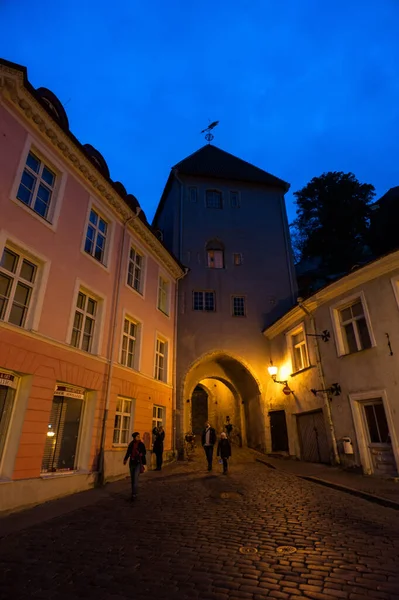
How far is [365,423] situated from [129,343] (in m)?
9.90

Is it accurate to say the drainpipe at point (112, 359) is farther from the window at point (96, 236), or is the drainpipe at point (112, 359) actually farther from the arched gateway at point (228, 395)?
the arched gateway at point (228, 395)

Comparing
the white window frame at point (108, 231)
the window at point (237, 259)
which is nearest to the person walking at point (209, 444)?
the white window frame at point (108, 231)

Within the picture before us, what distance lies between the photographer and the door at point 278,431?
18.0 meters

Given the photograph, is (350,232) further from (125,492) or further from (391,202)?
(125,492)

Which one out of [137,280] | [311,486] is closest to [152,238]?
[137,280]

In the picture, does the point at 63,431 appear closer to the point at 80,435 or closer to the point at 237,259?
the point at 80,435

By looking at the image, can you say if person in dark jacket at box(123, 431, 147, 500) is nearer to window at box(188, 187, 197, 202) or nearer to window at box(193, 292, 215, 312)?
→ window at box(193, 292, 215, 312)

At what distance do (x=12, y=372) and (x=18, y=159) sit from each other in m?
5.96

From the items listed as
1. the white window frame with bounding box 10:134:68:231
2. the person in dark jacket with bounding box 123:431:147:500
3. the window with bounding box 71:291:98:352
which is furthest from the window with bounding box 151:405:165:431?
the white window frame with bounding box 10:134:68:231

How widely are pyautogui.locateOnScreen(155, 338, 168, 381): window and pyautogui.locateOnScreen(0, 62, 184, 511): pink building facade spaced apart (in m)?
1.44

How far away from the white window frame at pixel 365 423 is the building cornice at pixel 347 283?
13.6 feet

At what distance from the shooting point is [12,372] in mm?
8422

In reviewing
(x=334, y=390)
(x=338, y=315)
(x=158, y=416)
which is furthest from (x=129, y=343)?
(x=338, y=315)

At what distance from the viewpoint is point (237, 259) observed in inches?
896
